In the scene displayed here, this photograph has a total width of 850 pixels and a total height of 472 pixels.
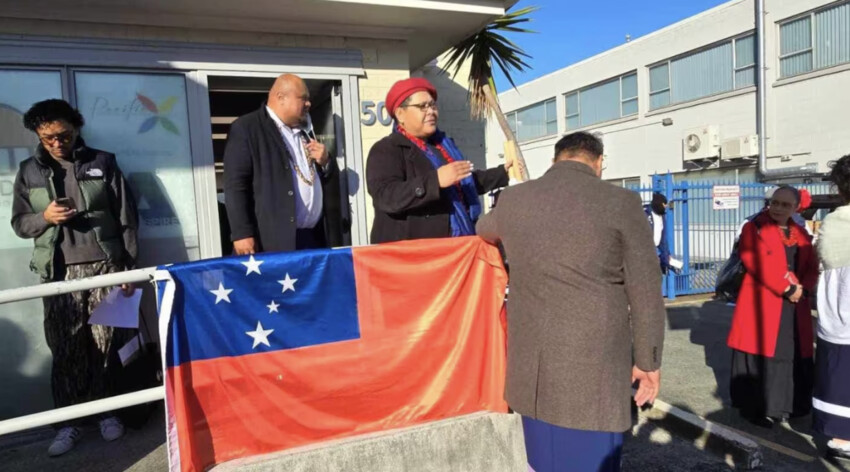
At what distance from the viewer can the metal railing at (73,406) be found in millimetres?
2242

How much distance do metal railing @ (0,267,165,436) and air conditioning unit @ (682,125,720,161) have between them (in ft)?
55.5

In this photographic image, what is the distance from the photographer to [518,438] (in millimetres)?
2941

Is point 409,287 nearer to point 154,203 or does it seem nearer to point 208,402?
point 208,402

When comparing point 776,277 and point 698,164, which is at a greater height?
point 698,164

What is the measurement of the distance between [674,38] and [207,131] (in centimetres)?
1694

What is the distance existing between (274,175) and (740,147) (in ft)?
51.6

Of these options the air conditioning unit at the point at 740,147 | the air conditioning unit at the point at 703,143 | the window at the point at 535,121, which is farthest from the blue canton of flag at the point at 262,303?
the window at the point at 535,121

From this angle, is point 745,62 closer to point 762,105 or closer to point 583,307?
point 762,105

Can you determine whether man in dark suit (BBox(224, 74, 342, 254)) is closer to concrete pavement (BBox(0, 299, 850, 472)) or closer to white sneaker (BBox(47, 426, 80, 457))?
concrete pavement (BBox(0, 299, 850, 472))

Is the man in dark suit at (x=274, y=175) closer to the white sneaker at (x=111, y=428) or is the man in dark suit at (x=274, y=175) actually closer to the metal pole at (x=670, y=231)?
the white sneaker at (x=111, y=428)

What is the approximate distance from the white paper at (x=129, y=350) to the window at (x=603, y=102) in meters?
19.1

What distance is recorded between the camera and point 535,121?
24.8 metres

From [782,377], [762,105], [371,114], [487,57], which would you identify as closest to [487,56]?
[487,57]

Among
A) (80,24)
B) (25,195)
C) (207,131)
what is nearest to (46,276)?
(25,195)
